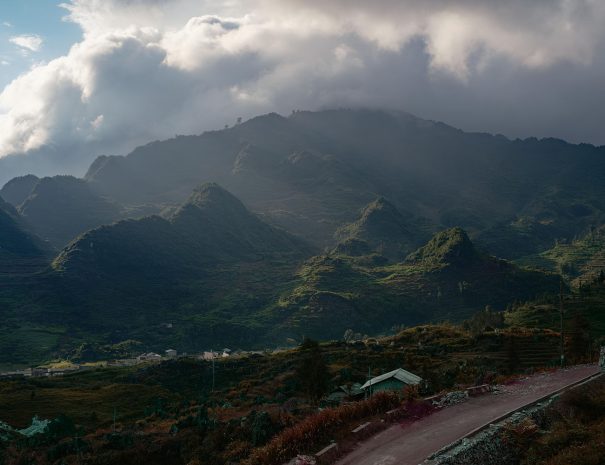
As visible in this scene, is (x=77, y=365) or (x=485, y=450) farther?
(x=77, y=365)

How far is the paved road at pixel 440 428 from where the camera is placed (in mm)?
21781

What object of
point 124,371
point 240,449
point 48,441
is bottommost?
point 124,371

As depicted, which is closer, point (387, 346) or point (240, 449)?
point (240, 449)

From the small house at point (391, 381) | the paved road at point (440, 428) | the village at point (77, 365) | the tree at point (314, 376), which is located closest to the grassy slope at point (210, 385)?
the tree at point (314, 376)

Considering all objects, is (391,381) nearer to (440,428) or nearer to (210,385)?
(440,428)

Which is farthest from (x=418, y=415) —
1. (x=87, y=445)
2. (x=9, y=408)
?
(x=9, y=408)

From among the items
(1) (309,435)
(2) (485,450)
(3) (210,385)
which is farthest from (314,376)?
(3) (210,385)

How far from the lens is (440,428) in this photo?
79.8ft

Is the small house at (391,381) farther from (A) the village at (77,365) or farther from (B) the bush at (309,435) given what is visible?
(A) the village at (77,365)

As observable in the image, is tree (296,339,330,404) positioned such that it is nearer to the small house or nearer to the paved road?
the small house

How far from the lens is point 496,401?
91.9 feet

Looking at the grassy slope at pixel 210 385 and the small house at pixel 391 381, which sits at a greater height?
the small house at pixel 391 381

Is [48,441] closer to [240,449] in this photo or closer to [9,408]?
[240,449]

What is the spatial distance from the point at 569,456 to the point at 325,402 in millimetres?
23548
